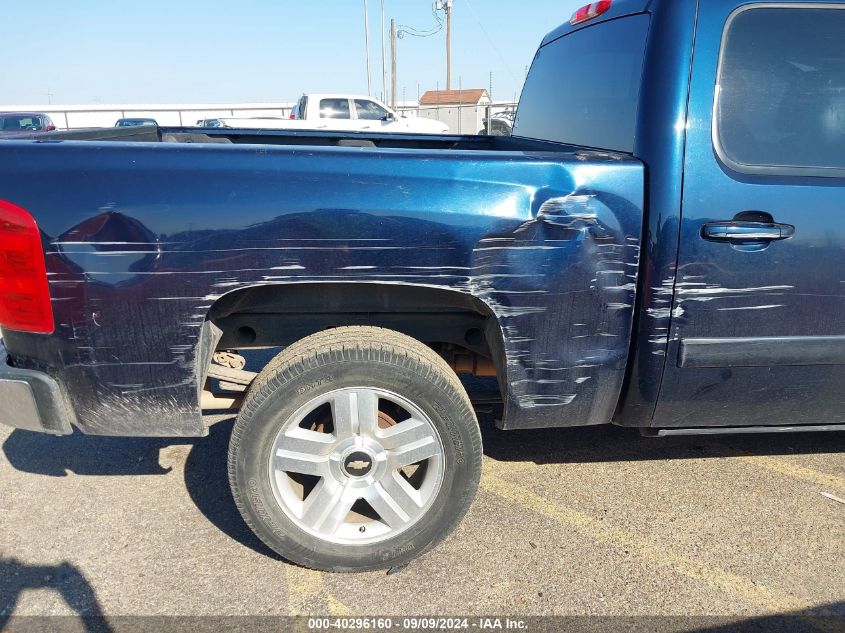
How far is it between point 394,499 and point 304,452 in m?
0.38

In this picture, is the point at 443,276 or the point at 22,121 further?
the point at 22,121

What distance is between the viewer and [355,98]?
17.3m

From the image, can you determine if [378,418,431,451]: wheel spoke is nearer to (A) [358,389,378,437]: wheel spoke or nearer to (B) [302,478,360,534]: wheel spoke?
(A) [358,389,378,437]: wheel spoke

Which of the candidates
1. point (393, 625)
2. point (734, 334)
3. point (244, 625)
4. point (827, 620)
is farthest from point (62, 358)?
point (827, 620)

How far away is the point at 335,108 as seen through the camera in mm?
17156

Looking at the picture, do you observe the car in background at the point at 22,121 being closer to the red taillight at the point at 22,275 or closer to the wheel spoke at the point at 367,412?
the red taillight at the point at 22,275

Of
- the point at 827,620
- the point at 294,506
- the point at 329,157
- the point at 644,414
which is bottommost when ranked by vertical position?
the point at 827,620

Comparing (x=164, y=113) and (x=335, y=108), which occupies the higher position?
(x=164, y=113)

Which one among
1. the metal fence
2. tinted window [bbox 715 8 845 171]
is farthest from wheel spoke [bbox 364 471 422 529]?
the metal fence

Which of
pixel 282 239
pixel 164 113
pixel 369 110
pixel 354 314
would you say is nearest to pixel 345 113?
pixel 369 110

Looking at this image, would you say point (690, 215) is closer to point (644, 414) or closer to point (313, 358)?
point (644, 414)

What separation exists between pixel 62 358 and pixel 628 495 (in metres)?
2.42

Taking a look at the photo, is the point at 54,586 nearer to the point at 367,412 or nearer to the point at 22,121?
the point at 367,412

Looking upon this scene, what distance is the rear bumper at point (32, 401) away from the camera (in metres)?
2.13
